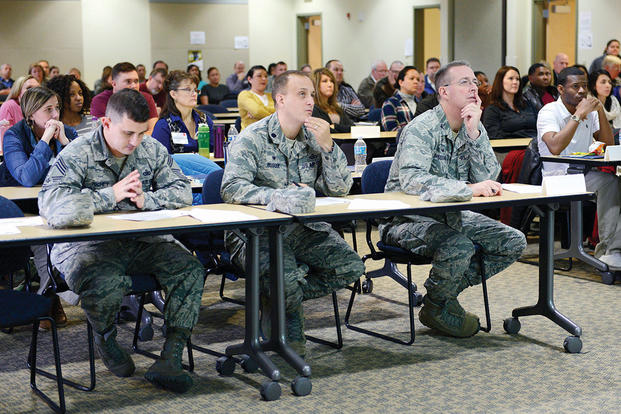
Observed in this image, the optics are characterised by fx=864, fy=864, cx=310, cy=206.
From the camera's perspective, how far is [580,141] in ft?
18.8

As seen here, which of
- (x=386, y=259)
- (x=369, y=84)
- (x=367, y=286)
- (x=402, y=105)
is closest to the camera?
(x=386, y=259)

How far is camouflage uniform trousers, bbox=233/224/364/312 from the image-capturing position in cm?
365

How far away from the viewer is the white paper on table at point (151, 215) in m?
3.26

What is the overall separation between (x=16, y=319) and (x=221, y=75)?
45.5 ft

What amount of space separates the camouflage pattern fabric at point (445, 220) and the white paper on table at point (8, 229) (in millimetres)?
1700

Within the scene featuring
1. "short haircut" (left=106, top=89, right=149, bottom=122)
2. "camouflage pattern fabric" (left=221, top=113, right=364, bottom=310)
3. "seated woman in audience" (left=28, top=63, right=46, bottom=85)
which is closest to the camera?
"short haircut" (left=106, top=89, right=149, bottom=122)

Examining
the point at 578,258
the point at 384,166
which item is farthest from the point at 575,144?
the point at 384,166

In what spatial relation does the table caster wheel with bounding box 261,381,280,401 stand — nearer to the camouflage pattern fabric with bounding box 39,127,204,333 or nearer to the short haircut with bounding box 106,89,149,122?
the camouflage pattern fabric with bounding box 39,127,204,333

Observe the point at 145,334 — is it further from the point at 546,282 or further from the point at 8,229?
the point at 546,282

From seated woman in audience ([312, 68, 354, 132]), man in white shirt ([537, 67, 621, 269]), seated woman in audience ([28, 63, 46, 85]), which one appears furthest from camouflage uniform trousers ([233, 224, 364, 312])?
seated woman in audience ([28, 63, 46, 85])

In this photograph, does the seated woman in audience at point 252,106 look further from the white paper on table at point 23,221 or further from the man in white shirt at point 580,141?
the white paper on table at point 23,221

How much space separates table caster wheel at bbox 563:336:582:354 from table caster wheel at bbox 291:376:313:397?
122 centimetres

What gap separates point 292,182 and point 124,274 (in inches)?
35.5

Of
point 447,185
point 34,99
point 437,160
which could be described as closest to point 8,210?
point 34,99
